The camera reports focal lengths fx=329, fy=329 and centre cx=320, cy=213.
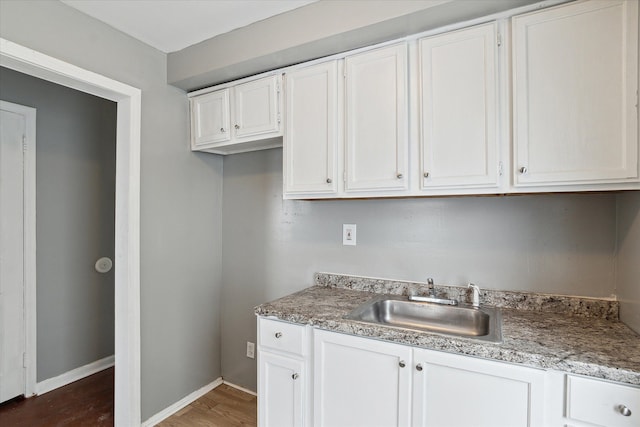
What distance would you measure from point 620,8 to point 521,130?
1.66 ft

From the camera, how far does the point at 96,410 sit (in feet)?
7.25

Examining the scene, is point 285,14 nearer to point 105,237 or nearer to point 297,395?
point 297,395

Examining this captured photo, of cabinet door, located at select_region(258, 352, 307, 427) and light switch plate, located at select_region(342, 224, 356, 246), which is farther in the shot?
light switch plate, located at select_region(342, 224, 356, 246)

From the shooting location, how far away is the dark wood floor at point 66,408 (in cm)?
208

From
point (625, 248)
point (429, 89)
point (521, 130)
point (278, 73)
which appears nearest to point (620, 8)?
point (521, 130)

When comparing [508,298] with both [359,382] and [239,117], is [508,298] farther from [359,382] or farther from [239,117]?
[239,117]

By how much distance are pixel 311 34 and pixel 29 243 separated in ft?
7.87

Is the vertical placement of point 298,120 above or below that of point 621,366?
above

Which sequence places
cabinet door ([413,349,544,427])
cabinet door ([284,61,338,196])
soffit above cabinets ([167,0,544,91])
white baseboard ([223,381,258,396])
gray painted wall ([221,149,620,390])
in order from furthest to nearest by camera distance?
white baseboard ([223,381,258,396]) < cabinet door ([284,61,338,196]) < gray painted wall ([221,149,620,390]) < soffit above cabinets ([167,0,544,91]) < cabinet door ([413,349,544,427])

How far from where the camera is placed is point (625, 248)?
1330 millimetres

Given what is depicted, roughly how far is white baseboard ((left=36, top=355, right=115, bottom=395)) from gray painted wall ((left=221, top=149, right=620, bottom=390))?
113cm

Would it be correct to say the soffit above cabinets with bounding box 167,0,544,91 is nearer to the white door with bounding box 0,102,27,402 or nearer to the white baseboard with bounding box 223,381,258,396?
the white door with bounding box 0,102,27,402

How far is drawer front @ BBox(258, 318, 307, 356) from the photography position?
4.97 feet

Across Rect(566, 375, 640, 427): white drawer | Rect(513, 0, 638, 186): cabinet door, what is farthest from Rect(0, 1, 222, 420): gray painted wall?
Rect(566, 375, 640, 427): white drawer
